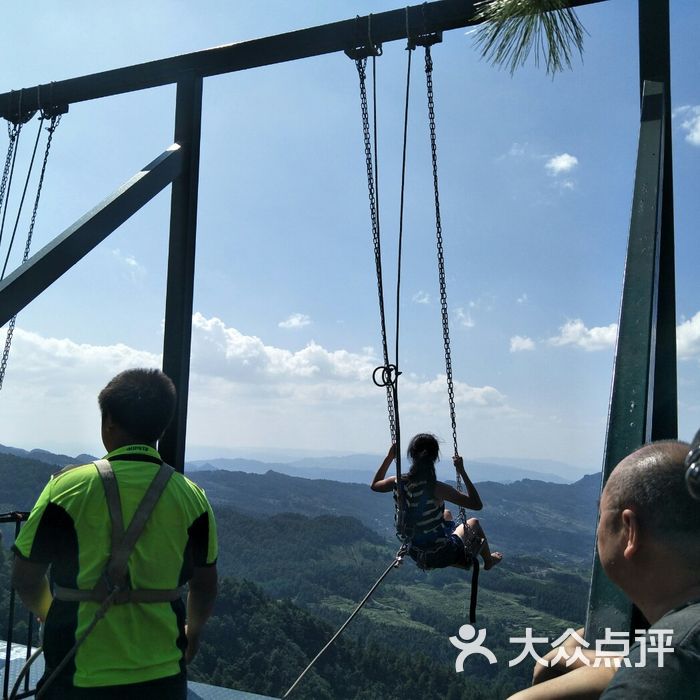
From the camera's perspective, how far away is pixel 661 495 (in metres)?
1.13

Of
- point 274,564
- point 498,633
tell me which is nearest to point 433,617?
point 498,633

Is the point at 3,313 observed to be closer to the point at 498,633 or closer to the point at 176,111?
the point at 176,111

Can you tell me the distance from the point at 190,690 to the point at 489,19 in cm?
476

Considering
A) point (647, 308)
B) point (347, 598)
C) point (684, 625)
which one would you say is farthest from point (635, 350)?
point (347, 598)

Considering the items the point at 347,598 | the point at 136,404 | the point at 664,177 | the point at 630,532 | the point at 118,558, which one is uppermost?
the point at 664,177

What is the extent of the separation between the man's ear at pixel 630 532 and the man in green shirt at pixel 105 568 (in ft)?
3.99

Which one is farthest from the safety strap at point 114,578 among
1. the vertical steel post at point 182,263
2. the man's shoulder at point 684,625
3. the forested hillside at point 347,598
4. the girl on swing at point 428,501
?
the forested hillside at point 347,598

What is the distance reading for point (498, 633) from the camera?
56.5 meters

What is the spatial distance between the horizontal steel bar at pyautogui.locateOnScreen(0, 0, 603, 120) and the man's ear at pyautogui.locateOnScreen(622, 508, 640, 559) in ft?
11.4

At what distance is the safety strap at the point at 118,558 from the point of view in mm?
1792

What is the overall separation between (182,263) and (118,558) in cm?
296

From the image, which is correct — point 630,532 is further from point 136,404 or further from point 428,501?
point 428,501

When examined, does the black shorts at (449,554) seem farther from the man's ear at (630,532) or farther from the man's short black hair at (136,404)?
the man's ear at (630,532)

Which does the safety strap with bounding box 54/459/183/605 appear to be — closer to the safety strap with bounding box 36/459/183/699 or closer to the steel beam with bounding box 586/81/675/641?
the safety strap with bounding box 36/459/183/699
